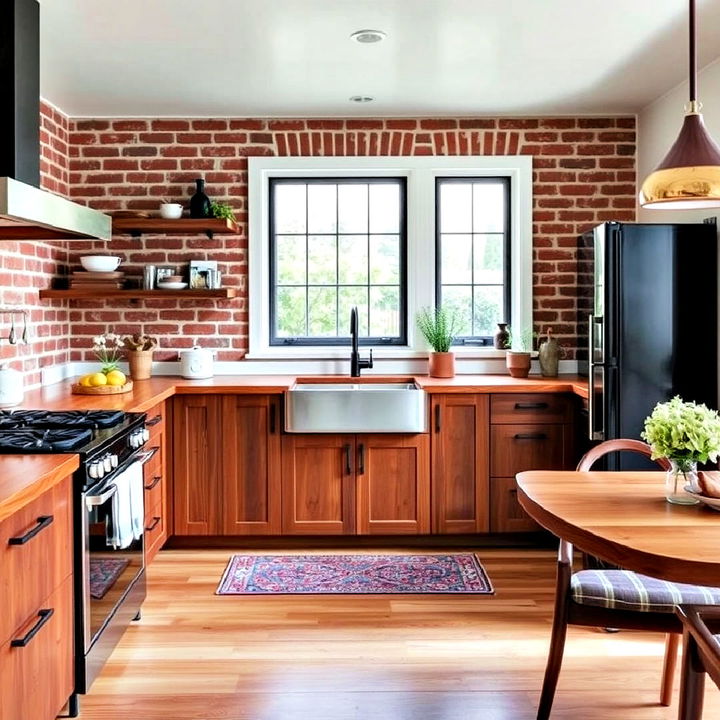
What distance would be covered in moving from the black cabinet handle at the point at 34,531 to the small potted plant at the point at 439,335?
2.62 meters

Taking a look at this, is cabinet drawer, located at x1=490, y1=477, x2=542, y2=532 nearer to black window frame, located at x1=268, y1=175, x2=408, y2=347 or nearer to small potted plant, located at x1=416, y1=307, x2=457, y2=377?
small potted plant, located at x1=416, y1=307, x2=457, y2=377

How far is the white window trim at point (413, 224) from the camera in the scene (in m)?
4.58

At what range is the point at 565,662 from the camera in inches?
112

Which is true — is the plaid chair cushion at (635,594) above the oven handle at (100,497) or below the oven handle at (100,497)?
below

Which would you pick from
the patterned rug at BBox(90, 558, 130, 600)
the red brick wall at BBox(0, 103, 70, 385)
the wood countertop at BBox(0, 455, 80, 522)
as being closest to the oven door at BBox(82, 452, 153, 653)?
the patterned rug at BBox(90, 558, 130, 600)

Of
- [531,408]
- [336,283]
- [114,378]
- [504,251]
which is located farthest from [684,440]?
[336,283]

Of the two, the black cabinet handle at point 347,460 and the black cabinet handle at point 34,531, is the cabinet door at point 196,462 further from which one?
the black cabinet handle at point 34,531

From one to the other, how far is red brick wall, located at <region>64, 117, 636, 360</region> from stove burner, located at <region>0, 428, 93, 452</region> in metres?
2.06

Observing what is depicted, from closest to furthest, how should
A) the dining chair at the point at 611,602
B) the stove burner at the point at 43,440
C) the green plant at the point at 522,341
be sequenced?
the dining chair at the point at 611,602 < the stove burner at the point at 43,440 < the green plant at the point at 522,341

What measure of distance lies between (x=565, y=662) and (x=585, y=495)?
934 millimetres

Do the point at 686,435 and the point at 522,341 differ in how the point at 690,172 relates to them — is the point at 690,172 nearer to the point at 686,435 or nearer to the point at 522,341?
the point at 686,435

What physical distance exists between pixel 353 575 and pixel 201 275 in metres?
1.94

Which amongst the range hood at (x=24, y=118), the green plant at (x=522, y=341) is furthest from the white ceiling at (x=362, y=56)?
the green plant at (x=522, y=341)

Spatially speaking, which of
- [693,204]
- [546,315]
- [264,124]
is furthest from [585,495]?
[264,124]
